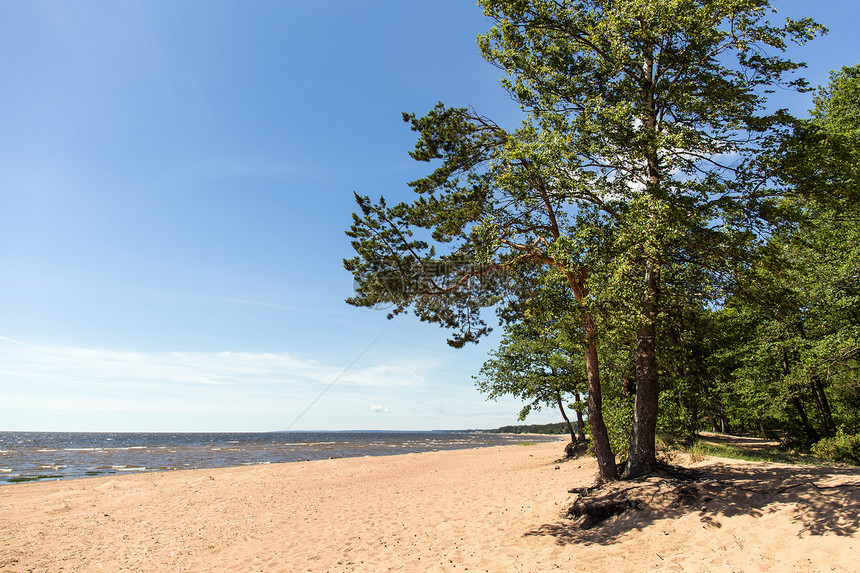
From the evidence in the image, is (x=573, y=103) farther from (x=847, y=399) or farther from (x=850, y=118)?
(x=847, y=399)

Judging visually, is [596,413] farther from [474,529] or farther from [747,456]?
[747,456]

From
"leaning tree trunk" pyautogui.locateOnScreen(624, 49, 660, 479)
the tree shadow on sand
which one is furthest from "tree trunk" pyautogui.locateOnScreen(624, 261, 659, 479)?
the tree shadow on sand

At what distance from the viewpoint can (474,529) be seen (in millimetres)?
10773

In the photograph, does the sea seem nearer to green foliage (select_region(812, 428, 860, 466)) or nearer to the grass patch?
the grass patch

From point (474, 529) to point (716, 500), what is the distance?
550 cm

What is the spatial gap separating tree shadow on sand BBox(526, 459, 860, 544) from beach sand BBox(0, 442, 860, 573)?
36mm

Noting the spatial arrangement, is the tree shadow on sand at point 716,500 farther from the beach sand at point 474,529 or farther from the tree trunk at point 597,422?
the tree trunk at point 597,422

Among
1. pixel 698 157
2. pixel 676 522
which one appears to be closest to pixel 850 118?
pixel 698 157

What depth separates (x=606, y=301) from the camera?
894cm

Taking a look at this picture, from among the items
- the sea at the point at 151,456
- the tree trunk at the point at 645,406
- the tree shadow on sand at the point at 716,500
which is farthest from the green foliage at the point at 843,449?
the sea at the point at 151,456

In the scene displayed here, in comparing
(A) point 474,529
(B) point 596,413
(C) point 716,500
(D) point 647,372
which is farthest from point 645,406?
(A) point 474,529

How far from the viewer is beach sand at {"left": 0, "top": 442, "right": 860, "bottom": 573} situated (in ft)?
23.1

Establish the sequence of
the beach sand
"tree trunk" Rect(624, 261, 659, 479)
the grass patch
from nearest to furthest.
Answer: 1. the beach sand
2. "tree trunk" Rect(624, 261, 659, 479)
3. the grass patch

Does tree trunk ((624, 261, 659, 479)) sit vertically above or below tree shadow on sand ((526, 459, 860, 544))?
above
